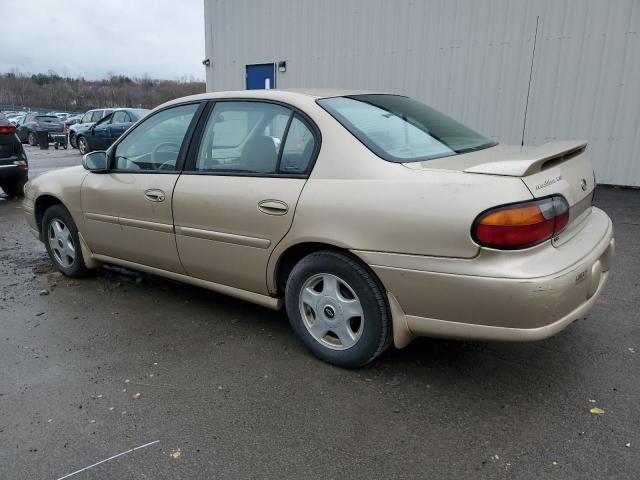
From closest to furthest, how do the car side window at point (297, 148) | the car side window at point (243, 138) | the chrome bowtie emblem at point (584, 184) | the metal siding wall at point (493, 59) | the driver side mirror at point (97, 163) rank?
the chrome bowtie emblem at point (584, 184)
the car side window at point (297, 148)
the car side window at point (243, 138)
the driver side mirror at point (97, 163)
the metal siding wall at point (493, 59)

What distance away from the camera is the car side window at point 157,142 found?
12.1 feet

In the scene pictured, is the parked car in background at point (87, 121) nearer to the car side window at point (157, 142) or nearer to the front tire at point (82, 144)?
the front tire at point (82, 144)

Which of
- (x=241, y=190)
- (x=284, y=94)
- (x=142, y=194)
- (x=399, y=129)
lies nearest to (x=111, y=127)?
(x=142, y=194)

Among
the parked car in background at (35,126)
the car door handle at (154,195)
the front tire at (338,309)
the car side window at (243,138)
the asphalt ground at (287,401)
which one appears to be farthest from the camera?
the parked car in background at (35,126)

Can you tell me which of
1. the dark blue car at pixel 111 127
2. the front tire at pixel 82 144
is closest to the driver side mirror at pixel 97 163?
the dark blue car at pixel 111 127

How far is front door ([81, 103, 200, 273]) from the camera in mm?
3631

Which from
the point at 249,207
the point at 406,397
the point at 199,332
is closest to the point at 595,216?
the point at 406,397

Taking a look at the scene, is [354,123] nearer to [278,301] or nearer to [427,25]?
[278,301]

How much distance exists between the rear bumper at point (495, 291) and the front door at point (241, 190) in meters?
0.70

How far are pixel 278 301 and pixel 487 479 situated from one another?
5.18ft

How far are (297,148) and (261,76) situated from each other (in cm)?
948

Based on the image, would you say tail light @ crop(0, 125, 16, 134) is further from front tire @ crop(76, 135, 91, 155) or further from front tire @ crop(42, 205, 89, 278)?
front tire @ crop(76, 135, 91, 155)

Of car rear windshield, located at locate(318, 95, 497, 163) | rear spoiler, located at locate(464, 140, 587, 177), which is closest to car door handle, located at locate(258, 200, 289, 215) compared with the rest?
car rear windshield, located at locate(318, 95, 497, 163)

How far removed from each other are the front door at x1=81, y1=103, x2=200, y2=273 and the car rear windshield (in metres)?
1.19
